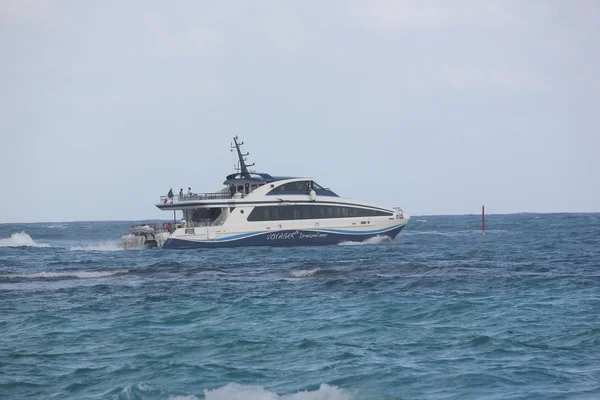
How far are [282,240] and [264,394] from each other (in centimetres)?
3403

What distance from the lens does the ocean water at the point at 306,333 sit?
12086 mm

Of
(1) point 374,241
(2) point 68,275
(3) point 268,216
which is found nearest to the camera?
(2) point 68,275

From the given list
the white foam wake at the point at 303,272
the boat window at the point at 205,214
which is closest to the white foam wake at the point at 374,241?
the boat window at the point at 205,214

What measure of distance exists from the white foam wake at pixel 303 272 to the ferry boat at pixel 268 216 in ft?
49.5

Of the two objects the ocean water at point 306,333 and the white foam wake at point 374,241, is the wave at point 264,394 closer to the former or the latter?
the ocean water at point 306,333

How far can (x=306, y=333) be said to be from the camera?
53.6 feet

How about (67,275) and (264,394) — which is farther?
(67,275)

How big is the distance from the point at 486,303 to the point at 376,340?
5.65 metres

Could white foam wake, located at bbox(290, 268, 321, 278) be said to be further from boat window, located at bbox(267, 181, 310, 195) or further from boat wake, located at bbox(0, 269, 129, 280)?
boat window, located at bbox(267, 181, 310, 195)

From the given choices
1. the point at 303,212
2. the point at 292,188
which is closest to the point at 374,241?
the point at 303,212

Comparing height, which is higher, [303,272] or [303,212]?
[303,212]

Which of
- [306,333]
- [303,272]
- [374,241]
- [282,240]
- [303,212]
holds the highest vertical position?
[303,212]

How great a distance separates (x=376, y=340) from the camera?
15.5 m

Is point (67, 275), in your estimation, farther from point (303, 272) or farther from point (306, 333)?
point (306, 333)
